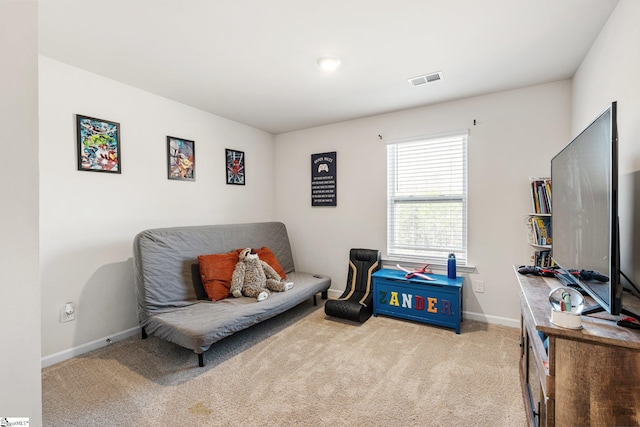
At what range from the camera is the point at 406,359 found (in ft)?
7.70

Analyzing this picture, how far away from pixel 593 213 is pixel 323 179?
3.06 metres

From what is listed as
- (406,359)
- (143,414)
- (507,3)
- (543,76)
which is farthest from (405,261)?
(143,414)

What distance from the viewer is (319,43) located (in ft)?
6.84

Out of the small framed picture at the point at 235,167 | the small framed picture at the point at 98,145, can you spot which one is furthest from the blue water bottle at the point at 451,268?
the small framed picture at the point at 98,145

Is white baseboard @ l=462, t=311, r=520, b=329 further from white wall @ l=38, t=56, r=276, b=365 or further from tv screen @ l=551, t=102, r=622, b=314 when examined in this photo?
white wall @ l=38, t=56, r=276, b=365

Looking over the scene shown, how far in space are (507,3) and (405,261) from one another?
253 centimetres

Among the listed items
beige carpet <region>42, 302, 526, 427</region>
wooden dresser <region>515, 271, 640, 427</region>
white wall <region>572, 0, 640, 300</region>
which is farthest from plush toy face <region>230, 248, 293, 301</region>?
white wall <region>572, 0, 640, 300</region>

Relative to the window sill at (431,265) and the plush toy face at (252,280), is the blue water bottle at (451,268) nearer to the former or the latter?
the window sill at (431,265)

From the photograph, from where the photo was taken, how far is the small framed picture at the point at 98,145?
2457 mm

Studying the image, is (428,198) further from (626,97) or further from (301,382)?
(301,382)

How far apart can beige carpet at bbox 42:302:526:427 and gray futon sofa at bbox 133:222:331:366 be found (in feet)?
0.81

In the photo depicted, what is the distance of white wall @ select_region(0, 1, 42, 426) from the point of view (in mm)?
1014

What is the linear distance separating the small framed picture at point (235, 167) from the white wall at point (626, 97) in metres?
3.57

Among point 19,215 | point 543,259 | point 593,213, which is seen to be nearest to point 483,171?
point 543,259
